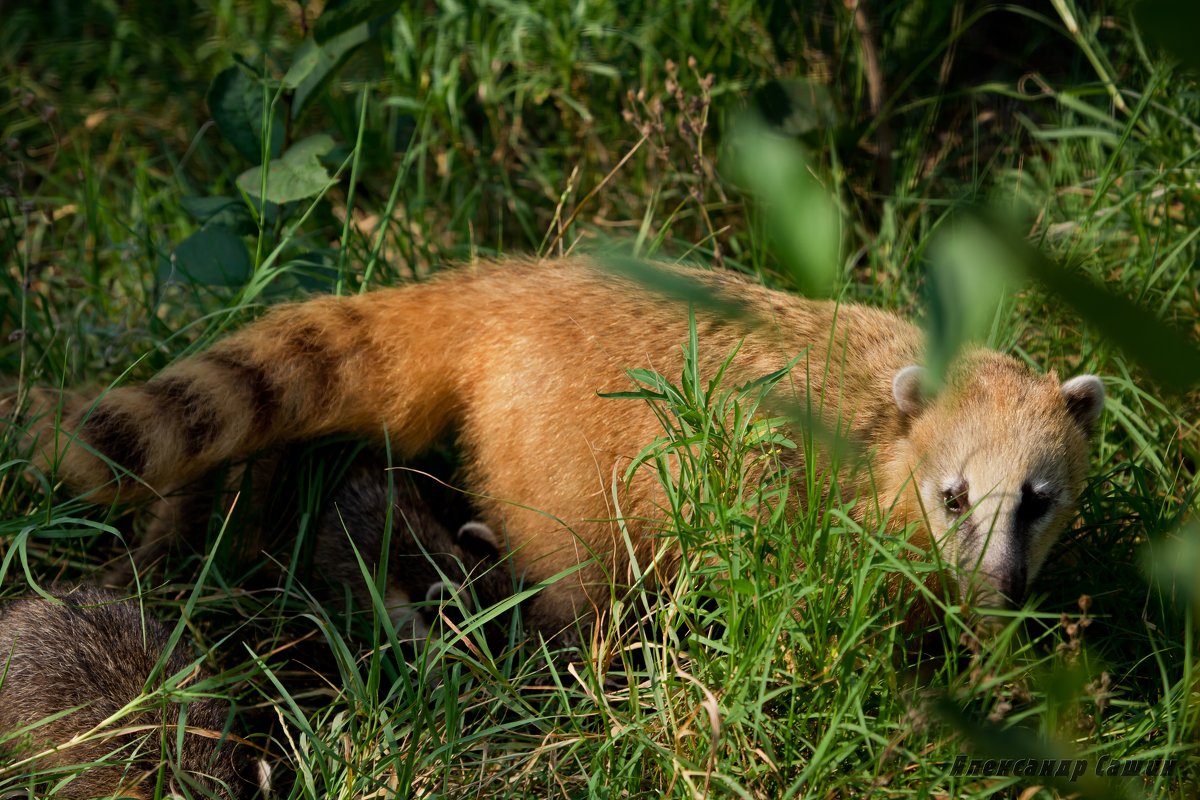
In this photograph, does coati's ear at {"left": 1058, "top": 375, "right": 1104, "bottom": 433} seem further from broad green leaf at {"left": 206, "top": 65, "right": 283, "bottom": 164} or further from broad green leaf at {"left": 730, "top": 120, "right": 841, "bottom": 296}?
broad green leaf at {"left": 206, "top": 65, "right": 283, "bottom": 164}

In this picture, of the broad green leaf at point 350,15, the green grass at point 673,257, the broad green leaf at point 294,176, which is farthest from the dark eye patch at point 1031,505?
the broad green leaf at point 350,15

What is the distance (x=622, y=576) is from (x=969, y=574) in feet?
3.89

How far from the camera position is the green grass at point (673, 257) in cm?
290

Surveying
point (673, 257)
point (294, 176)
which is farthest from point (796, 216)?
point (673, 257)

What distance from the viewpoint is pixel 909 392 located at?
11.4 ft

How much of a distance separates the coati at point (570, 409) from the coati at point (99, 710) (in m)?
0.45

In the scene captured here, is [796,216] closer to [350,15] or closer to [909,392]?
[909,392]

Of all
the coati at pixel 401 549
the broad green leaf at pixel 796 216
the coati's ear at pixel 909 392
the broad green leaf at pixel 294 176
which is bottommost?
the coati at pixel 401 549

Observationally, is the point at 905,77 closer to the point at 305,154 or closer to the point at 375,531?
the point at 305,154

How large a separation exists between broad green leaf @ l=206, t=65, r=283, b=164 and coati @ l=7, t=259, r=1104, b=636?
0.82m

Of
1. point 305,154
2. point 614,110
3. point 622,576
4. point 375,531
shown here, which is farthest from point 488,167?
point 622,576

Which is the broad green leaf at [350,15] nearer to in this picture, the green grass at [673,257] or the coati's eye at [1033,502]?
the green grass at [673,257]

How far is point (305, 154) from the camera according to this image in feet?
14.2

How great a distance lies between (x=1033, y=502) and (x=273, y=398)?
8.34ft
